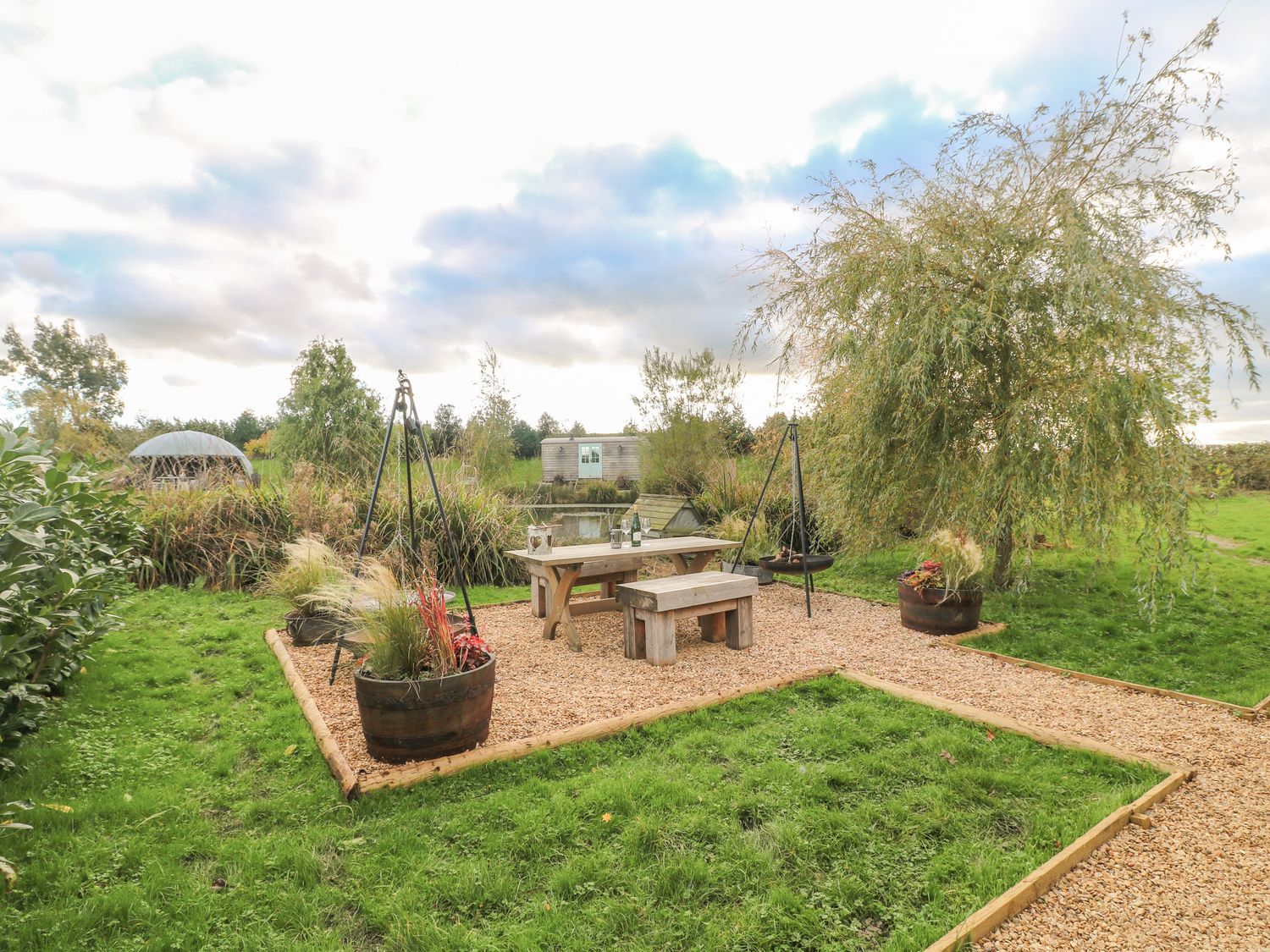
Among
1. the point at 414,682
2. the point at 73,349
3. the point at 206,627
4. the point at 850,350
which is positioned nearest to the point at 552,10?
the point at 850,350

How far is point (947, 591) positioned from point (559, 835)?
12.5 ft

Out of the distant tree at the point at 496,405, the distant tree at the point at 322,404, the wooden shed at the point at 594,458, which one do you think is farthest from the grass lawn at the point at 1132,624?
the wooden shed at the point at 594,458

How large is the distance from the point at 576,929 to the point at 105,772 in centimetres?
222

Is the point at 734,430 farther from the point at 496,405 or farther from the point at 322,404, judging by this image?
the point at 322,404

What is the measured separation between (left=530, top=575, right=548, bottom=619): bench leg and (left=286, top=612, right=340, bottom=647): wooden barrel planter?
5.20 ft

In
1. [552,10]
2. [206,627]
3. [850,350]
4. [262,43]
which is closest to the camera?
[262,43]

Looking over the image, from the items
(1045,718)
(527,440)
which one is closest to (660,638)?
(1045,718)

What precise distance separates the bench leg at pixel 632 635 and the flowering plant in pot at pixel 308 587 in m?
2.00

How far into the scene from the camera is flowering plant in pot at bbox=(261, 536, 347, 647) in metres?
4.58

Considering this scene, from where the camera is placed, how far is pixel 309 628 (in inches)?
181

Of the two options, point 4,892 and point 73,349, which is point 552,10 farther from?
point 73,349

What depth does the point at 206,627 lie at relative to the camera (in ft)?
16.0

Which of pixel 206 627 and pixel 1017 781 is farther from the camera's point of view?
pixel 206 627

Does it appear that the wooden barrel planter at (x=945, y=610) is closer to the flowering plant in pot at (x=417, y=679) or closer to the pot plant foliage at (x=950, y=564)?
the pot plant foliage at (x=950, y=564)
